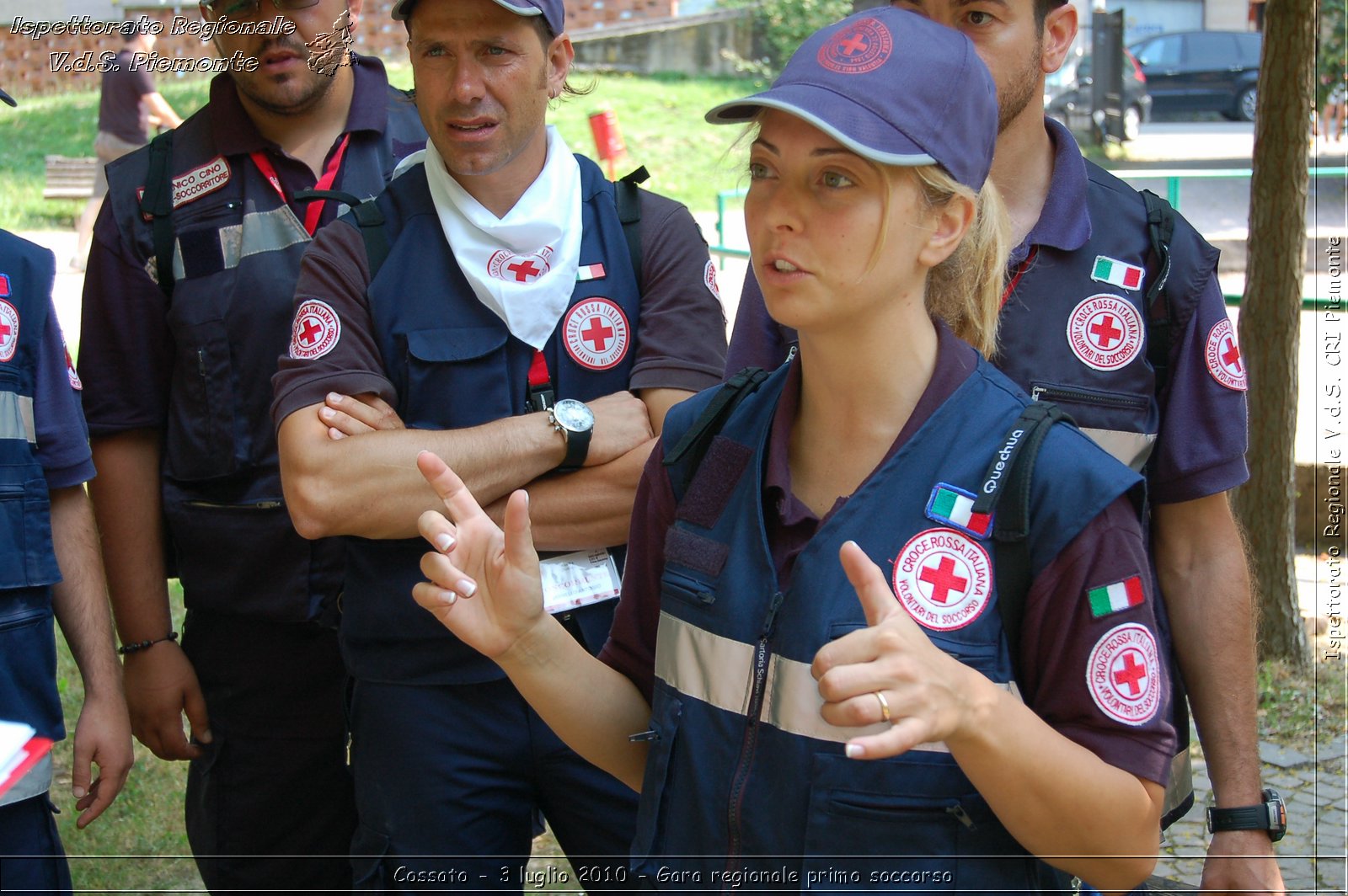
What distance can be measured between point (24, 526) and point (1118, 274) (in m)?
2.26

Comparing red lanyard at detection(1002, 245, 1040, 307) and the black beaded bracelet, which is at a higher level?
red lanyard at detection(1002, 245, 1040, 307)

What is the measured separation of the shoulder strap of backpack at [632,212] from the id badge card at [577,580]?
650 mm

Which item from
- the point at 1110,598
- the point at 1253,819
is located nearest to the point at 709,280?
the point at 1110,598

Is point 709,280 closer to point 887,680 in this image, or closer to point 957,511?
point 957,511

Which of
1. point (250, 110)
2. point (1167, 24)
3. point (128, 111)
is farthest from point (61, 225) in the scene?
point (1167, 24)

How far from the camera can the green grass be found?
1559 cm

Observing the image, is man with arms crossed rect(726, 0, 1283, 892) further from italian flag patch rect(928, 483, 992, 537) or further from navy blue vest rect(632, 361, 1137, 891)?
italian flag patch rect(928, 483, 992, 537)

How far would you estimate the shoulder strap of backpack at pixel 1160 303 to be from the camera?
2.39m

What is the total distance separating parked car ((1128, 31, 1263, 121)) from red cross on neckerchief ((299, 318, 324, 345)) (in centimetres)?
2429

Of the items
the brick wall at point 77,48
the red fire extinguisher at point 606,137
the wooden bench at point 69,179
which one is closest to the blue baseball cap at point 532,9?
the brick wall at point 77,48

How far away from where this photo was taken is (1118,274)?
7.91 feet

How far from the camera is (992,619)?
1.75 metres

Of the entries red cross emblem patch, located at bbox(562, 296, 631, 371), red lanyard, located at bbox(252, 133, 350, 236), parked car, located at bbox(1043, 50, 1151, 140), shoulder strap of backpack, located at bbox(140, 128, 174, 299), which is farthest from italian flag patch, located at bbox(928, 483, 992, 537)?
parked car, located at bbox(1043, 50, 1151, 140)

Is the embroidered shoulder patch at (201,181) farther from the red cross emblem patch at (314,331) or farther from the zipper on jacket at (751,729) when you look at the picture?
the zipper on jacket at (751,729)
